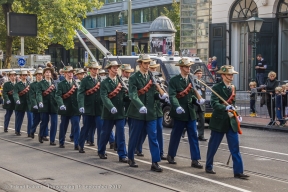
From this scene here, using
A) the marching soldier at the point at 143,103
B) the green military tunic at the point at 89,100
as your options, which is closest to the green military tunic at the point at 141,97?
the marching soldier at the point at 143,103

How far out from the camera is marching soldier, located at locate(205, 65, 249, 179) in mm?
10039

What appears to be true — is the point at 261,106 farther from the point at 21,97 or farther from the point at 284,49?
the point at 284,49

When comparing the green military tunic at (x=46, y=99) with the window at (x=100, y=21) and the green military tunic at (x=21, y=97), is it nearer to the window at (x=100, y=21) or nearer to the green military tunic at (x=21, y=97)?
the green military tunic at (x=21, y=97)

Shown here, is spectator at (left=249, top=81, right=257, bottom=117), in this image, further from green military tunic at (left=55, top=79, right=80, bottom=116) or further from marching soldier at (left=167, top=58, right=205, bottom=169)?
marching soldier at (left=167, top=58, right=205, bottom=169)

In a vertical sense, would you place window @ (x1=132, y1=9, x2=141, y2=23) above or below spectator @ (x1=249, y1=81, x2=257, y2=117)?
above

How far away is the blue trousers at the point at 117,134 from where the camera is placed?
38.4 feet

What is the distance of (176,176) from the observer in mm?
10188

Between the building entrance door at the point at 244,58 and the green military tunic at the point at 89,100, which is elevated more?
the building entrance door at the point at 244,58

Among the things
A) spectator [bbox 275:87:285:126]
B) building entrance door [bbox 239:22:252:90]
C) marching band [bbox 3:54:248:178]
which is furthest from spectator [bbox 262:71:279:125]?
building entrance door [bbox 239:22:252:90]

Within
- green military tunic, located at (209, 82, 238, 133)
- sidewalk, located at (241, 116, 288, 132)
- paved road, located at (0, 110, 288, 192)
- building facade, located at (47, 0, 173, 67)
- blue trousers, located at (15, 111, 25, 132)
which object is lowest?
paved road, located at (0, 110, 288, 192)

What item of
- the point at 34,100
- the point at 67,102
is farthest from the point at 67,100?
the point at 34,100

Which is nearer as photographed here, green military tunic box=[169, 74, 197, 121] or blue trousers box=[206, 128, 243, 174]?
blue trousers box=[206, 128, 243, 174]

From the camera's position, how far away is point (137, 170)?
35.6ft

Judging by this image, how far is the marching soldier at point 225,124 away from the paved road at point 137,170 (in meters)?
0.24
